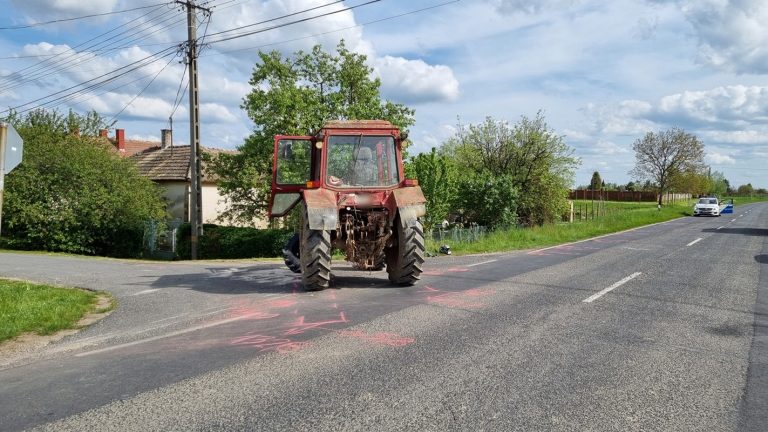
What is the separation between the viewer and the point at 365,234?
10.0 meters

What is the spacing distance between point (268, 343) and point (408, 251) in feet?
13.3

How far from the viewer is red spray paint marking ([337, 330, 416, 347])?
6065 millimetres

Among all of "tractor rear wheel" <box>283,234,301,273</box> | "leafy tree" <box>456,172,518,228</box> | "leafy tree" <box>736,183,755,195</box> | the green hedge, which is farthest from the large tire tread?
"leafy tree" <box>736,183,755,195</box>

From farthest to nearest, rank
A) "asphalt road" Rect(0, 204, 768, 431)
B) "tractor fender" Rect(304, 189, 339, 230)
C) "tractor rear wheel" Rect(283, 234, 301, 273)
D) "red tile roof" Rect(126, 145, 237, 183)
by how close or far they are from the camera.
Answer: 1. "red tile roof" Rect(126, 145, 237, 183)
2. "tractor rear wheel" Rect(283, 234, 301, 273)
3. "tractor fender" Rect(304, 189, 339, 230)
4. "asphalt road" Rect(0, 204, 768, 431)

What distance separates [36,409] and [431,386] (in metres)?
2.96

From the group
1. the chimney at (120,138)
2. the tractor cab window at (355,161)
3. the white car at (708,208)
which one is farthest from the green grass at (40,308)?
the white car at (708,208)

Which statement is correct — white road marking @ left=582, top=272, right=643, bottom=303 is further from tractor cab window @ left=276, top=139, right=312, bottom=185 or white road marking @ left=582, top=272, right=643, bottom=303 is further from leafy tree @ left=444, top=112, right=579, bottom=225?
leafy tree @ left=444, top=112, right=579, bottom=225

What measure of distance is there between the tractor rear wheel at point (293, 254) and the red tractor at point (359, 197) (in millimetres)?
656

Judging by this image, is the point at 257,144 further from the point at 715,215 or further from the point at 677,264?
the point at 715,215

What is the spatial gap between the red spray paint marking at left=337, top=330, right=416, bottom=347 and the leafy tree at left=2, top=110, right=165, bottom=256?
23.8 metres

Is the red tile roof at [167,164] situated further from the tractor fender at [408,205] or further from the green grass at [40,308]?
the tractor fender at [408,205]

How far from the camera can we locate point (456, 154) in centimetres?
3688

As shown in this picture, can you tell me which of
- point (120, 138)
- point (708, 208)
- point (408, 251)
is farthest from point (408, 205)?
point (708, 208)

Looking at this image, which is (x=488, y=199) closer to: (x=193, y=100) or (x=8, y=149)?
(x=193, y=100)
